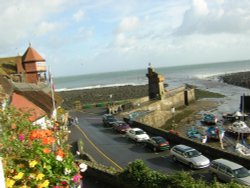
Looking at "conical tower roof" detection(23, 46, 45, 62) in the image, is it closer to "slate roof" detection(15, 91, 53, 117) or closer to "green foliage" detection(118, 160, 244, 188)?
"slate roof" detection(15, 91, 53, 117)

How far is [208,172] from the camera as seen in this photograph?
2348cm

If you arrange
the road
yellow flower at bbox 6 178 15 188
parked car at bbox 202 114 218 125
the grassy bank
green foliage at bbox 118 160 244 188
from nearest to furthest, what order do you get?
1. yellow flower at bbox 6 178 15 188
2. green foliage at bbox 118 160 244 188
3. the road
4. parked car at bbox 202 114 218 125
5. the grassy bank

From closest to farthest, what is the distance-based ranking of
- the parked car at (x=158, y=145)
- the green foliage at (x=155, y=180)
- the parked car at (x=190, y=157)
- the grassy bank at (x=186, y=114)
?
the green foliage at (x=155, y=180) → the parked car at (x=190, y=157) → the parked car at (x=158, y=145) → the grassy bank at (x=186, y=114)

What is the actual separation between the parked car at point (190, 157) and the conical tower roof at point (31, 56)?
1025 inches

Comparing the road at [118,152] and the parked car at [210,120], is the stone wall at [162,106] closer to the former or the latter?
the parked car at [210,120]

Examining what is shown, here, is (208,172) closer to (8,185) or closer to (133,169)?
(133,169)

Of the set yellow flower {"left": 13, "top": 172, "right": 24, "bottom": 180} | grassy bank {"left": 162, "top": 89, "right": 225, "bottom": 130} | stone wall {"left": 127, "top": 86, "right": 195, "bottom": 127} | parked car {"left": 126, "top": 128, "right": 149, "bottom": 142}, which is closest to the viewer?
yellow flower {"left": 13, "top": 172, "right": 24, "bottom": 180}

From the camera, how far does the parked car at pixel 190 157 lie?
78.7 feet

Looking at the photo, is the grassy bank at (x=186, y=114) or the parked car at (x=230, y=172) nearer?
the parked car at (x=230, y=172)

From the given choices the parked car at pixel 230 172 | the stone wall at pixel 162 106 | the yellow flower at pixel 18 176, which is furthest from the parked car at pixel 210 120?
the yellow flower at pixel 18 176

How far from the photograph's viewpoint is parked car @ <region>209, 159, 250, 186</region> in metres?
19.8

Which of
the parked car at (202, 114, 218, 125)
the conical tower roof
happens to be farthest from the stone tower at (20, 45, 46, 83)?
the parked car at (202, 114, 218, 125)

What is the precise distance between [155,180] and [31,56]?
3352 centimetres

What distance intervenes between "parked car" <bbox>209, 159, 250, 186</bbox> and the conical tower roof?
100 feet
